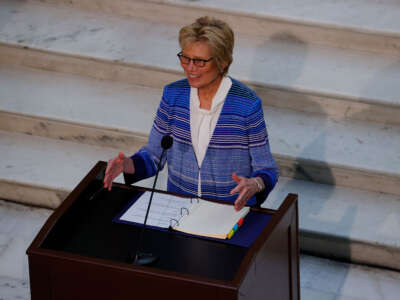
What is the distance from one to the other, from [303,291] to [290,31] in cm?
171

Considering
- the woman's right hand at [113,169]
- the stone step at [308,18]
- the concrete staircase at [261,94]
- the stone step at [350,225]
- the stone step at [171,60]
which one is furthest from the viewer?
the stone step at [308,18]

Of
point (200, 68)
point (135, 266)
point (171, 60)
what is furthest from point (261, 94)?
point (135, 266)

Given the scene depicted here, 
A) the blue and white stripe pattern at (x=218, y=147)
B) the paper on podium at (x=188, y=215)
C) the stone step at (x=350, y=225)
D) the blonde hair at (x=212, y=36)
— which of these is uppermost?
the blonde hair at (x=212, y=36)

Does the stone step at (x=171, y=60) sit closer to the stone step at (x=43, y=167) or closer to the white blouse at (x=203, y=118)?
the stone step at (x=43, y=167)

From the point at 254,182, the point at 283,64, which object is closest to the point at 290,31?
the point at 283,64

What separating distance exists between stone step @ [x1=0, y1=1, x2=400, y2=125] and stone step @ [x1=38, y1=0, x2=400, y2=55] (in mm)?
53

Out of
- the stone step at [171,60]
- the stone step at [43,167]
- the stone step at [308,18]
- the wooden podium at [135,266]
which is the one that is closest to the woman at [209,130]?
the wooden podium at [135,266]

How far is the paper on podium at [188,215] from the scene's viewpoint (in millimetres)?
2316

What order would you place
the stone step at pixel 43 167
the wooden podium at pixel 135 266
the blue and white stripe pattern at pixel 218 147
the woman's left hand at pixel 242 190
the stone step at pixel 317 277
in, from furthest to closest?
the stone step at pixel 43 167, the stone step at pixel 317 277, the blue and white stripe pattern at pixel 218 147, the woman's left hand at pixel 242 190, the wooden podium at pixel 135 266

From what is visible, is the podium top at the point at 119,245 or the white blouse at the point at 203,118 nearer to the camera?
the podium top at the point at 119,245

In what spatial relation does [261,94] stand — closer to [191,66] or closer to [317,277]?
[317,277]

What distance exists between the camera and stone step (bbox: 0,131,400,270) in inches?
140

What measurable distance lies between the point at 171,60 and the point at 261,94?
58cm

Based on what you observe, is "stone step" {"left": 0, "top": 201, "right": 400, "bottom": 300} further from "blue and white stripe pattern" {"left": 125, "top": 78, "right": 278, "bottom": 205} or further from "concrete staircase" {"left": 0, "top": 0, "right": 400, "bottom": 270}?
"blue and white stripe pattern" {"left": 125, "top": 78, "right": 278, "bottom": 205}
